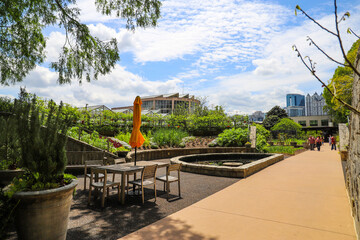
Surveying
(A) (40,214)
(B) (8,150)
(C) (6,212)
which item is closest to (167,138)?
(B) (8,150)

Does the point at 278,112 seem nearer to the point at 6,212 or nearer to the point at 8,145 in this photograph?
the point at 8,145

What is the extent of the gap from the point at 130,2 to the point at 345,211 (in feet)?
25.3

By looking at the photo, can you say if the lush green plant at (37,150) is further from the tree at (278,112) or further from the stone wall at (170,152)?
the tree at (278,112)

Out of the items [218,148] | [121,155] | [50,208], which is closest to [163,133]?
[218,148]

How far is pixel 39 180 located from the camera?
9.05 ft

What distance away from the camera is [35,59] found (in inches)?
337

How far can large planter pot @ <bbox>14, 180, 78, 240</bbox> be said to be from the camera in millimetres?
2534

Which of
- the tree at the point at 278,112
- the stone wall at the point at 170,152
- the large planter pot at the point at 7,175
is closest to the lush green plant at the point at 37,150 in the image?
the large planter pot at the point at 7,175

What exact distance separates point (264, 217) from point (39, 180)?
348 cm

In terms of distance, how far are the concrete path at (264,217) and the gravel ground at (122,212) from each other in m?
0.24

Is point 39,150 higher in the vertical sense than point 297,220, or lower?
higher

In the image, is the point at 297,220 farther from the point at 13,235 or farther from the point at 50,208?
the point at 13,235

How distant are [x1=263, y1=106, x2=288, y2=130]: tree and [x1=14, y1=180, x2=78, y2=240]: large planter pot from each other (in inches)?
2140

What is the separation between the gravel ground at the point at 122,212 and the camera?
10.9 feet
